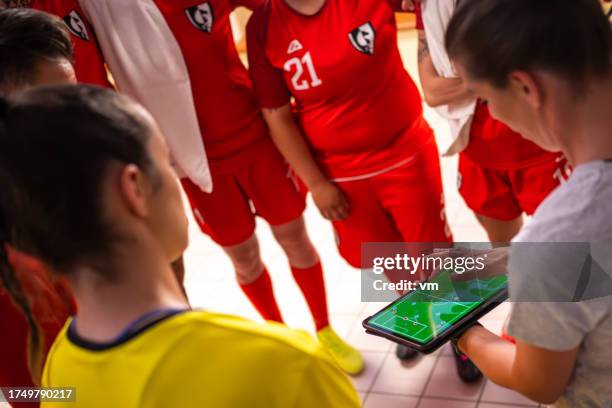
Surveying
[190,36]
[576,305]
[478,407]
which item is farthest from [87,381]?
[478,407]

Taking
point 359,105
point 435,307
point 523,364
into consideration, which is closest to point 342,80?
point 359,105

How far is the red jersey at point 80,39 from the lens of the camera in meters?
1.75

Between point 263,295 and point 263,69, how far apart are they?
85 cm

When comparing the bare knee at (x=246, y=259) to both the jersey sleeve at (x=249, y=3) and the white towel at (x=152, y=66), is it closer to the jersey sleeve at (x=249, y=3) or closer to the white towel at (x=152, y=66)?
the white towel at (x=152, y=66)

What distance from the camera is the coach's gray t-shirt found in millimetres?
861

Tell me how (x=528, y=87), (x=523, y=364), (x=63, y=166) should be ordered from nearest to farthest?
(x=63, y=166) < (x=528, y=87) < (x=523, y=364)

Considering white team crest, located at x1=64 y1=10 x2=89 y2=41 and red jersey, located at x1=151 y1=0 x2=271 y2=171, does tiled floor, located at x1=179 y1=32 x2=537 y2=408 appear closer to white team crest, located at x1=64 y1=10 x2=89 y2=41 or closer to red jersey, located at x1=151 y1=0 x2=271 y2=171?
red jersey, located at x1=151 y1=0 x2=271 y2=171

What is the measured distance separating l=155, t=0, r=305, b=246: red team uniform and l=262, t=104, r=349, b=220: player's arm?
0.28 ft

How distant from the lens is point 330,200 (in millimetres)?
2033

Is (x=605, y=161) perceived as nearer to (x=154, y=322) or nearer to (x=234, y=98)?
(x=154, y=322)

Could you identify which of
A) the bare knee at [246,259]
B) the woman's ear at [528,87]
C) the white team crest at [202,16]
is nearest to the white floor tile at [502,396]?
the bare knee at [246,259]

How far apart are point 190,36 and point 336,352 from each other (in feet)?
4.04

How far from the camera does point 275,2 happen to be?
1.89 metres

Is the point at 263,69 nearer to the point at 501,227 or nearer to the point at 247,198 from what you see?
the point at 247,198
